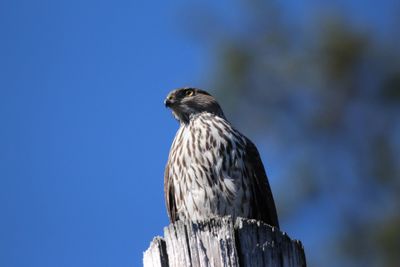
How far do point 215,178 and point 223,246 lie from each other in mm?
2477

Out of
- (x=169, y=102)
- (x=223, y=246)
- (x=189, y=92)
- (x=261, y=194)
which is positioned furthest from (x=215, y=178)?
(x=223, y=246)

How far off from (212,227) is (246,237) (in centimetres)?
16

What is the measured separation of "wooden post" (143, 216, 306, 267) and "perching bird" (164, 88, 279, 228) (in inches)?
81.2

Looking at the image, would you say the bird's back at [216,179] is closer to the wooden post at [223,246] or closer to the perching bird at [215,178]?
the perching bird at [215,178]

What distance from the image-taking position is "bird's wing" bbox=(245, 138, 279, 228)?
718 centimetres

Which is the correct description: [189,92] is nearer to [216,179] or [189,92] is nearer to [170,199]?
[170,199]

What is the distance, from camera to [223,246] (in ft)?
15.1

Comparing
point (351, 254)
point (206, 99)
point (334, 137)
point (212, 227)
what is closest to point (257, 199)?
point (206, 99)

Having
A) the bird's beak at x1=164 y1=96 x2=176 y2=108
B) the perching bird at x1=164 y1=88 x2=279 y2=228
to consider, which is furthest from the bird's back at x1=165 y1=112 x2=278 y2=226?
the bird's beak at x1=164 y1=96 x2=176 y2=108

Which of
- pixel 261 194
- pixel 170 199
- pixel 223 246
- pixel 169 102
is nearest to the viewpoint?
pixel 223 246

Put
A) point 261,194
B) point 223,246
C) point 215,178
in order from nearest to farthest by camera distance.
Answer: point 223,246 < point 215,178 < point 261,194

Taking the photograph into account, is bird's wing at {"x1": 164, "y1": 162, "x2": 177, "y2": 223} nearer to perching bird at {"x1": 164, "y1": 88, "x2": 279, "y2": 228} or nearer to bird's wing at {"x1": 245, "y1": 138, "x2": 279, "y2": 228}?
perching bird at {"x1": 164, "y1": 88, "x2": 279, "y2": 228}

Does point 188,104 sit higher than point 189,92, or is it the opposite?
point 189,92

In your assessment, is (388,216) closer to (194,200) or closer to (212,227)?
(194,200)
